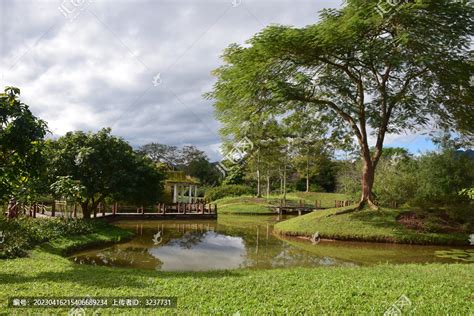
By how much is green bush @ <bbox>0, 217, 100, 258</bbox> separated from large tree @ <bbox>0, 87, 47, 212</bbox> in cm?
304

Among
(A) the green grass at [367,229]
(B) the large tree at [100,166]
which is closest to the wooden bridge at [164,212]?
(B) the large tree at [100,166]

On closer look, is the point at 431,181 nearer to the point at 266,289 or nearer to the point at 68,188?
the point at 266,289

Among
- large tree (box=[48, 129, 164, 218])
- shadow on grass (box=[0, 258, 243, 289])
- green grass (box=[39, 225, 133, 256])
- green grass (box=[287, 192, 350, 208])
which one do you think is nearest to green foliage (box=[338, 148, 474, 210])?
green grass (box=[287, 192, 350, 208])

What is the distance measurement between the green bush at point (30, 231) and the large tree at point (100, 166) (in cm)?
131

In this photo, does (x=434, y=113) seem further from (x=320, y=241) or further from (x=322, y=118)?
(x=320, y=241)

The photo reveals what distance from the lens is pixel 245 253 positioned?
482 inches

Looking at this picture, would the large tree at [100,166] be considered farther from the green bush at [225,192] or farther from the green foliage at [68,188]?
the green bush at [225,192]

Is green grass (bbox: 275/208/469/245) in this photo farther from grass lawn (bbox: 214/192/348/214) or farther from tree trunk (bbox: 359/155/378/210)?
grass lawn (bbox: 214/192/348/214)

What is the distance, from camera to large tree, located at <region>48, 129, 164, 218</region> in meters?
15.1

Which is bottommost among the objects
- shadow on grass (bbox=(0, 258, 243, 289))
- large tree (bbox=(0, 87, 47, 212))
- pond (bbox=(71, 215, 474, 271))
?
pond (bbox=(71, 215, 474, 271))

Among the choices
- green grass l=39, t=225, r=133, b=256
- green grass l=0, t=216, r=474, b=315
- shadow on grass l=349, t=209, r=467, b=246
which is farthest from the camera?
shadow on grass l=349, t=209, r=467, b=246

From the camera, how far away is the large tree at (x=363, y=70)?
13539 millimetres

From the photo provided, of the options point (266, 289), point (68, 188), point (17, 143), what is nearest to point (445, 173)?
point (266, 289)

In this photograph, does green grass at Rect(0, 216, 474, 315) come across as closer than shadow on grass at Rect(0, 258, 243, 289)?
Yes
